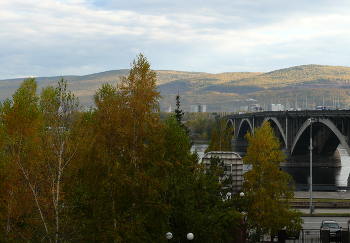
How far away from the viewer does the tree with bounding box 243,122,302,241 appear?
2223 cm

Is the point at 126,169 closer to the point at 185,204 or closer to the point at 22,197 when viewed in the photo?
the point at 185,204

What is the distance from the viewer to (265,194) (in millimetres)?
22828

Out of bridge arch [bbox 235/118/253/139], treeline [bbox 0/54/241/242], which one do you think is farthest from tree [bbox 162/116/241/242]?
bridge arch [bbox 235/118/253/139]

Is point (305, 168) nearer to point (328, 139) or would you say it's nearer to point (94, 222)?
point (328, 139)

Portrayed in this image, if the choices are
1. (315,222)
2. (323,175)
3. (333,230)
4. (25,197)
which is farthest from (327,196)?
(25,197)

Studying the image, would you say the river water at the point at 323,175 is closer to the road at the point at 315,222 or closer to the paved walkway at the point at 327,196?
the paved walkway at the point at 327,196

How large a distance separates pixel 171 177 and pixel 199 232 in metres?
2.64

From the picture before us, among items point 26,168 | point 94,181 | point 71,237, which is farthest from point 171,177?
point 26,168

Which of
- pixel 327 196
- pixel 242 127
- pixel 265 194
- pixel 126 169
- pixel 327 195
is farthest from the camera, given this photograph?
pixel 242 127

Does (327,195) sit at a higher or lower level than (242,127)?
lower

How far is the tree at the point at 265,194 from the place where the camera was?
72.9 ft

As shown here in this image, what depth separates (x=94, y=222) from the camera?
12617mm

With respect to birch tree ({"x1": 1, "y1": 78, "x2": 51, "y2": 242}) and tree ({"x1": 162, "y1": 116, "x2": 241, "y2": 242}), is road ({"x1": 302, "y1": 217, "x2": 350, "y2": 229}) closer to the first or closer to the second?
tree ({"x1": 162, "y1": 116, "x2": 241, "y2": 242})

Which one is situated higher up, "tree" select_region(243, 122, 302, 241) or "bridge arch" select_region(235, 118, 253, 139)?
"tree" select_region(243, 122, 302, 241)
